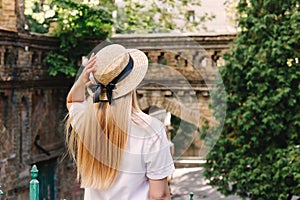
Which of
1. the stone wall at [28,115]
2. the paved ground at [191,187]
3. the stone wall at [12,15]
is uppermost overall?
the stone wall at [12,15]

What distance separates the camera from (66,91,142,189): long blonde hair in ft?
6.68

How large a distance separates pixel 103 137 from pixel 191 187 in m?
9.36

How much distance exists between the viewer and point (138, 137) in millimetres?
2037

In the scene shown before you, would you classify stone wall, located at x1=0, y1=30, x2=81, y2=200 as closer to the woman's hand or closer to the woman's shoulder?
the woman's hand

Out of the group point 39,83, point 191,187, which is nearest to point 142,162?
point 39,83

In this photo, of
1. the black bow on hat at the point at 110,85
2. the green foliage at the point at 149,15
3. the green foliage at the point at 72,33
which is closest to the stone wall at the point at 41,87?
the green foliage at the point at 72,33

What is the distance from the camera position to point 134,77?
211 cm

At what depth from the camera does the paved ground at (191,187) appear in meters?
10.5

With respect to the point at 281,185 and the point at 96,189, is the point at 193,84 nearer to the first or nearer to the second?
the point at 281,185

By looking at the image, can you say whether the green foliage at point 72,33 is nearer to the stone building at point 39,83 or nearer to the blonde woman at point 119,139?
the stone building at point 39,83

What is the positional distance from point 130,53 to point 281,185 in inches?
225

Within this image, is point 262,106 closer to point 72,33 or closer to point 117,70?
point 72,33

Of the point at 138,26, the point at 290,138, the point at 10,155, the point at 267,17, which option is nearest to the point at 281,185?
the point at 290,138

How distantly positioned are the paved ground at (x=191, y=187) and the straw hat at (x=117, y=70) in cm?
789
